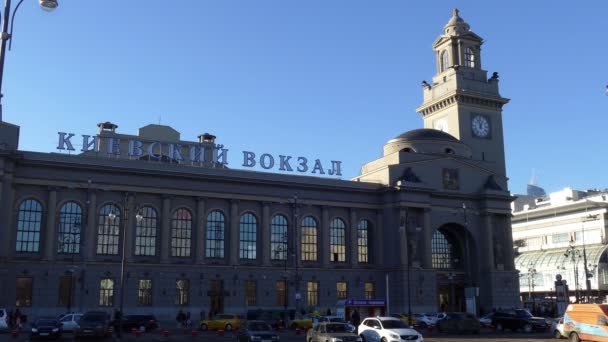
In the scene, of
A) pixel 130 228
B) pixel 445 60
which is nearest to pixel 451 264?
pixel 445 60

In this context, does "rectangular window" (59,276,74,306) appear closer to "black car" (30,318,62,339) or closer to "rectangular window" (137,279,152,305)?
"rectangular window" (137,279,152,305)

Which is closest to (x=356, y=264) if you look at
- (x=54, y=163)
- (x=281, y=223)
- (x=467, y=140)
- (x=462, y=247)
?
(x=281, y=223)

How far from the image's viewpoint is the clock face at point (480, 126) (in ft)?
298

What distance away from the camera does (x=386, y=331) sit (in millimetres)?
31375

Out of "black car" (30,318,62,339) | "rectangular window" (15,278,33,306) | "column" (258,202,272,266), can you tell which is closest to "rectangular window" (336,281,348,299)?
"column" (258,202,272,266)

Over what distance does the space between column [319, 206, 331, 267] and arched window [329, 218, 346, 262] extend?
75 cm

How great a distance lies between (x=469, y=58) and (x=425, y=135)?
19.5 metres

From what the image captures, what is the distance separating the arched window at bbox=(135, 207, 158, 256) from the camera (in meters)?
63.8

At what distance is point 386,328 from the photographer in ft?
105

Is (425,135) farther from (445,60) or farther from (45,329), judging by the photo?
(45,329)

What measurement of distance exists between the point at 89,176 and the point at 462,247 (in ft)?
149

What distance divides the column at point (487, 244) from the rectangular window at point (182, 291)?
36523 millimetres

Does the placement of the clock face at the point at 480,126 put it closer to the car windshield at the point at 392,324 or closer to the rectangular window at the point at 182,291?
the rectangular window at the point at 182,291

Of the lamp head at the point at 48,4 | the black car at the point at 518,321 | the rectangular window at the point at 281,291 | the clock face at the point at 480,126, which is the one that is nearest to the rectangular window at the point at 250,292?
the rectangular window at the point at 281,291
